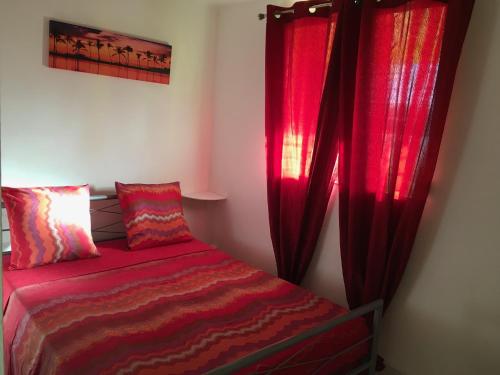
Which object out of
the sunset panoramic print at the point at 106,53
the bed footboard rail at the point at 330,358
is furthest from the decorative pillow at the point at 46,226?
the bed footboard rail at the point at 330,358

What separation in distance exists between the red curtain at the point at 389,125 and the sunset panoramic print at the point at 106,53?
1438mm

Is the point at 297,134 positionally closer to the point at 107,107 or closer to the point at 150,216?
the point at 150,216

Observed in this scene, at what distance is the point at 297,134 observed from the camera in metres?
2.50

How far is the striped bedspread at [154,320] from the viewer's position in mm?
1438

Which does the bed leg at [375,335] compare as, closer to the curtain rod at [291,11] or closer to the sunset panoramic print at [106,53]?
the curtain rod at [291,11]

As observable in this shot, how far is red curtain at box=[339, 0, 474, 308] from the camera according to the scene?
71.9 inches

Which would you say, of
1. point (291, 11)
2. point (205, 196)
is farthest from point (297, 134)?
point (205, 196)

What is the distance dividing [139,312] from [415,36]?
1.91 m

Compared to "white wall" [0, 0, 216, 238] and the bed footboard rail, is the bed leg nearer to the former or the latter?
the bed footboard rail

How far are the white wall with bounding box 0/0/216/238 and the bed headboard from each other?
11 cm

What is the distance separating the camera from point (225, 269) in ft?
7.69

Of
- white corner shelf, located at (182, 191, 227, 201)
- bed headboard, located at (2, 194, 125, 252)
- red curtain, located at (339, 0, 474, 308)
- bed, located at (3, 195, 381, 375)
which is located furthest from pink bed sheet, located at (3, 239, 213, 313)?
red curtain, located at (339, 0, 474, 308)

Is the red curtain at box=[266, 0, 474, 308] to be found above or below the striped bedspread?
above

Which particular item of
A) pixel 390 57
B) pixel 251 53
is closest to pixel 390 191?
pixel 390 57
